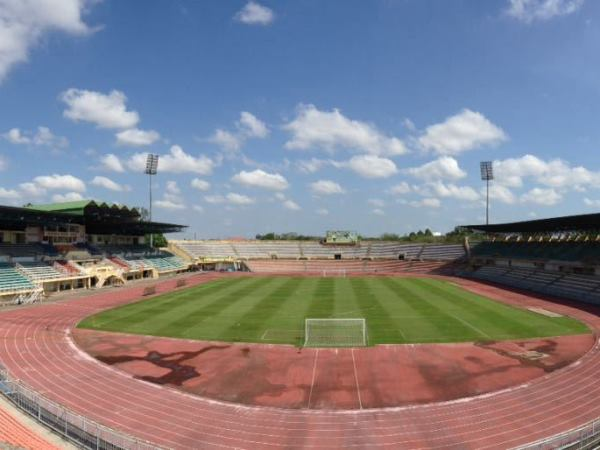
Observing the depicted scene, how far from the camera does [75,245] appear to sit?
182 feet

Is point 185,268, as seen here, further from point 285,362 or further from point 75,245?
point 285,362

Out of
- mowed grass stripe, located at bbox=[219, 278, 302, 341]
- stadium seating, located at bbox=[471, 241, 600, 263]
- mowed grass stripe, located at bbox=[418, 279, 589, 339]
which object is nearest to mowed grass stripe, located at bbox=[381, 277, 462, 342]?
mowed grass stripe, located at bbox=[418, 279, 589, 339]

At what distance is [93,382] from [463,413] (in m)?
15.6

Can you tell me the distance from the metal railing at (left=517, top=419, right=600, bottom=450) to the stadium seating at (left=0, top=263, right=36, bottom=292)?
1651 inches

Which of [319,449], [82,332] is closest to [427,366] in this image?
[319,449]

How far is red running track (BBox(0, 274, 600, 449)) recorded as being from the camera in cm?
1324

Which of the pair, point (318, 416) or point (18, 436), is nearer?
point (18, 436)

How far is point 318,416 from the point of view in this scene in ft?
48.9

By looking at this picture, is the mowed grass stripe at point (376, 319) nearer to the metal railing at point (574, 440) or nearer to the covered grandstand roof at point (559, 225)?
the metal railing at point (574, 440)

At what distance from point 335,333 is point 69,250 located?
138 feet

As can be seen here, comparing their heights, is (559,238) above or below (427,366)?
above

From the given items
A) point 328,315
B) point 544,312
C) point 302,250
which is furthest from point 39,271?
point 302,250

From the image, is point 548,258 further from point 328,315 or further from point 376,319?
point 328,315

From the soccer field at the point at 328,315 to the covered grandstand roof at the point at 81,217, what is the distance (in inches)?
651
